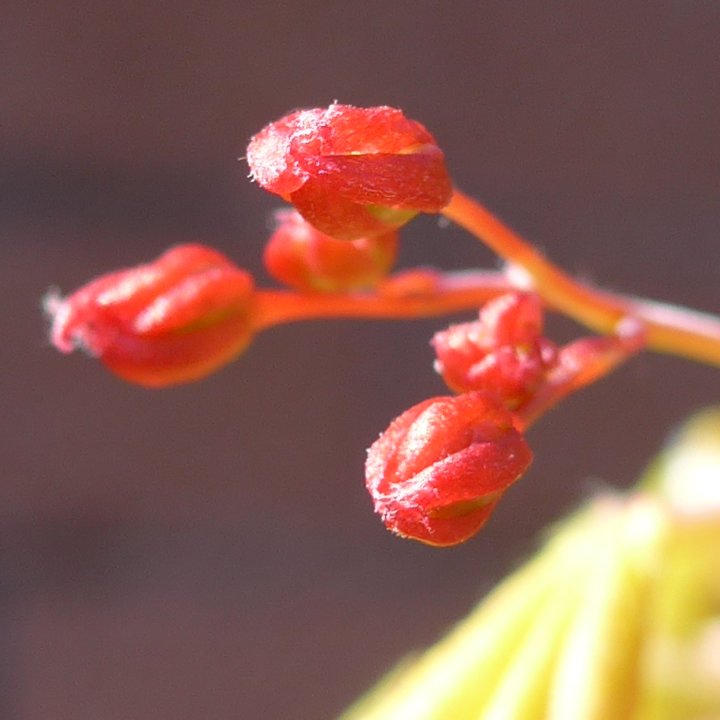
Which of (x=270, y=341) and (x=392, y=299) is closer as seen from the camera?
(x=392, y=299)

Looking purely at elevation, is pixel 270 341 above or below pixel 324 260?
above

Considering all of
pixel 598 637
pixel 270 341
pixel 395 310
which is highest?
pixel 270 341

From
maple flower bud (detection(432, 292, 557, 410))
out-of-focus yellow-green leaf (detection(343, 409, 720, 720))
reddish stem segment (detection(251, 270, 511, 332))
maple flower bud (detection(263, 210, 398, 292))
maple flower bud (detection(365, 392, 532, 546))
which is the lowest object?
out-of-focus yellow-green leaf (detection(343, 409, 720, 720))

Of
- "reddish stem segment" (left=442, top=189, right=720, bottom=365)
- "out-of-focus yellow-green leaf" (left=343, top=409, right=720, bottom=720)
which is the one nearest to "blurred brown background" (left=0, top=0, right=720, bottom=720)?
"out-of-focus yellow-green leaf" (left=343, top=409, right=720, bottom=720)

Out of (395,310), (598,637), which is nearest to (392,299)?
(395,310)

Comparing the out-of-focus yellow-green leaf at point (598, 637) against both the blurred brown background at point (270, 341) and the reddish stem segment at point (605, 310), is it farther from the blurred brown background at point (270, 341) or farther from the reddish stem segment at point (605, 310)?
the blurred brown background at point (270, 341)

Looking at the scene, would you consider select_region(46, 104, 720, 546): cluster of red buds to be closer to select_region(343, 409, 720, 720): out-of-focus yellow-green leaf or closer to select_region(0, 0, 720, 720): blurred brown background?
select_region(343, 409, 720, 720): out-of-focus yellow-green leaf

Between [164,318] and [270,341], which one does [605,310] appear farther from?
[270,341]
